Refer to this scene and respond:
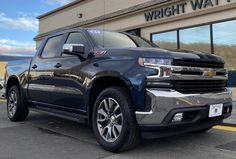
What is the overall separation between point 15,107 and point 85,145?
9.92 ft

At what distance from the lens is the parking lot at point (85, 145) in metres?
5.21

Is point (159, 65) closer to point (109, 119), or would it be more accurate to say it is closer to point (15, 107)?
point (109, 119)

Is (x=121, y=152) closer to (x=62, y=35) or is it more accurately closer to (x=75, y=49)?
(x=75, y=49)

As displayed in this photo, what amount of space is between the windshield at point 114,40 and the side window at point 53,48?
95 cm

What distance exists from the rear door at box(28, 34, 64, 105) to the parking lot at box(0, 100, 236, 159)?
2.18 ft

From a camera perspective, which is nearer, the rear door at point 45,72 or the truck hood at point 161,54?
the truck hood at point 161,54

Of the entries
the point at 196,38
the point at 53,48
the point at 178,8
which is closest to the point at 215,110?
the point at 53,48

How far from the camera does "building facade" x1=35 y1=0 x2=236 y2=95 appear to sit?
13.2m

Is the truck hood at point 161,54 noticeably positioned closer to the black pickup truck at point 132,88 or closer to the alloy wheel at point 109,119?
the black pickup truck at point 132,88

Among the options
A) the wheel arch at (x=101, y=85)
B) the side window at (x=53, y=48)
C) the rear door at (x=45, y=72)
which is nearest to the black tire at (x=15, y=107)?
the rear door at (x=45, y=72)

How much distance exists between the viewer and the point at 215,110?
530cm

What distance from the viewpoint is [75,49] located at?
5.84m

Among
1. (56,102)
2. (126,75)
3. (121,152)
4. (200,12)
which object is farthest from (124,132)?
(200,12)

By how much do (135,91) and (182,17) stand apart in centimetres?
1036
